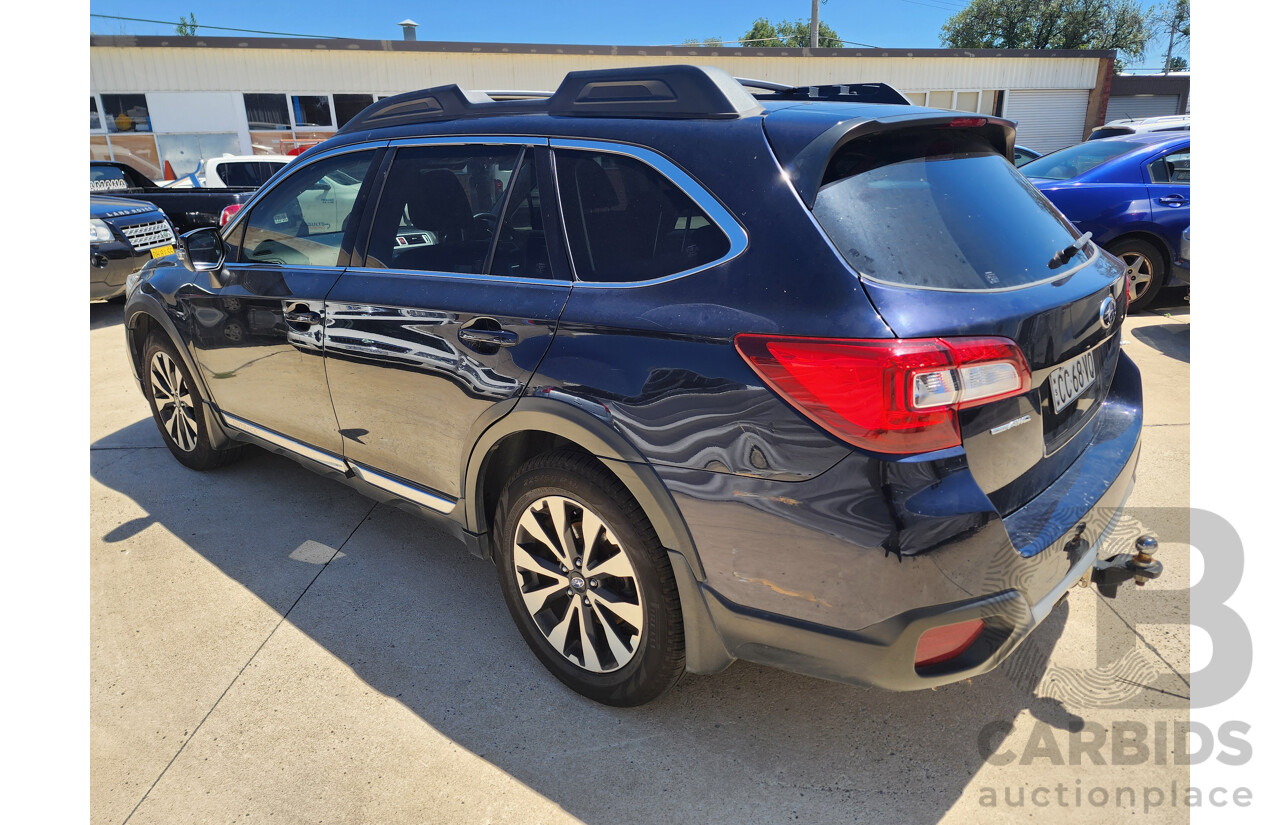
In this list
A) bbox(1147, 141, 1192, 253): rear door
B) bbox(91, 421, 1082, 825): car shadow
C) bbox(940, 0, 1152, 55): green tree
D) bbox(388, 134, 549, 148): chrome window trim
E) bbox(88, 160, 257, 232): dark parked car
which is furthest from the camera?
bbox(940, 0, 1152, 55): green tree

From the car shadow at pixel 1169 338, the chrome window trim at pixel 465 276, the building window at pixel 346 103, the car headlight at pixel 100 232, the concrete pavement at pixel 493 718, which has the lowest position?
the concrete pavement at pixel 493 718

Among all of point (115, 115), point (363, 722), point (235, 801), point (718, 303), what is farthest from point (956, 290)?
point (115, 115)

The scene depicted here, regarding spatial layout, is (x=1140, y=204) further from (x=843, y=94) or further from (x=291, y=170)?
(x=291, y=170)

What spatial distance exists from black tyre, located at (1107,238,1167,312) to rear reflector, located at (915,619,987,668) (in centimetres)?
680

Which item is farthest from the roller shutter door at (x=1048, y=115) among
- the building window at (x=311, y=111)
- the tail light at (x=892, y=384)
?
the tail light at (x=892, y=384)

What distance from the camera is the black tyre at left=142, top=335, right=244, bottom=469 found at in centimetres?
417

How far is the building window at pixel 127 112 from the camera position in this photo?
20281 millimetres

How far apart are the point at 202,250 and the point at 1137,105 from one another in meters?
33.0

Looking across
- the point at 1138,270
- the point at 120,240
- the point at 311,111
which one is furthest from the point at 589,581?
the point at 311,111

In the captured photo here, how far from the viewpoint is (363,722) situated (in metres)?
2.51

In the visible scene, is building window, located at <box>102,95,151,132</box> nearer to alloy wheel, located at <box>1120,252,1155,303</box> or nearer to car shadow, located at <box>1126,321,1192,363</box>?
alloy wheel, located at <box>1120,252,1155,303</box>

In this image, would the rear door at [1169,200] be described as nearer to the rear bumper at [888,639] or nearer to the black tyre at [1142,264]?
the black tyre at [1142,264]

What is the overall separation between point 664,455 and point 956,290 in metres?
0.83

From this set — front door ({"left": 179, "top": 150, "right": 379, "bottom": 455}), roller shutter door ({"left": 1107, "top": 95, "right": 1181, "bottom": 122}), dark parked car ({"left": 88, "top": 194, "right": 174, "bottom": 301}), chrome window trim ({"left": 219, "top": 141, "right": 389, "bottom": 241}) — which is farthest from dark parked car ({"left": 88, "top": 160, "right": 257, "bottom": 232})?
roller shutter door ({"left": 1107, "top": 95, "right": 1181, "bottom": 122})
